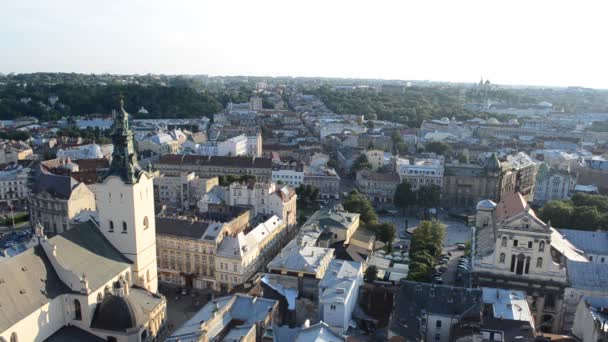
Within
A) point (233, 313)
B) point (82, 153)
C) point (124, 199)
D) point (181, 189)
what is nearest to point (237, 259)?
point (233, 313)

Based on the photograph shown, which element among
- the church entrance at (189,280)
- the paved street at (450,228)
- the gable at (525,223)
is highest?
the gable at (525,223)

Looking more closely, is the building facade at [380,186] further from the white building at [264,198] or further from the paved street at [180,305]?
the paved street at [180,305]

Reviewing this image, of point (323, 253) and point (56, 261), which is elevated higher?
point (56, 261)

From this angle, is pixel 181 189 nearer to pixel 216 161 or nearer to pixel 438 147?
pixel 216 161

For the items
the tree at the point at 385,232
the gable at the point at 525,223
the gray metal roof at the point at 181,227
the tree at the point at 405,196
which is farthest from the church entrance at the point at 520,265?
the tree at the point at 405,196

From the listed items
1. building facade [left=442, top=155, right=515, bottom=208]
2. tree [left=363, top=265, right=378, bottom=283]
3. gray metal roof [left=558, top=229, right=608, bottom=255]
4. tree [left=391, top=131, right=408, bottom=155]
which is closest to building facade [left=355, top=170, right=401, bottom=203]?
building facade [left=442, top=155, right=515, bottom=208]

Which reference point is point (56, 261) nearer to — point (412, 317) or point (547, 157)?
point (412, 317)

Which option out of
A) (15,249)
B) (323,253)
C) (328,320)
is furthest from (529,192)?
(15,249)
